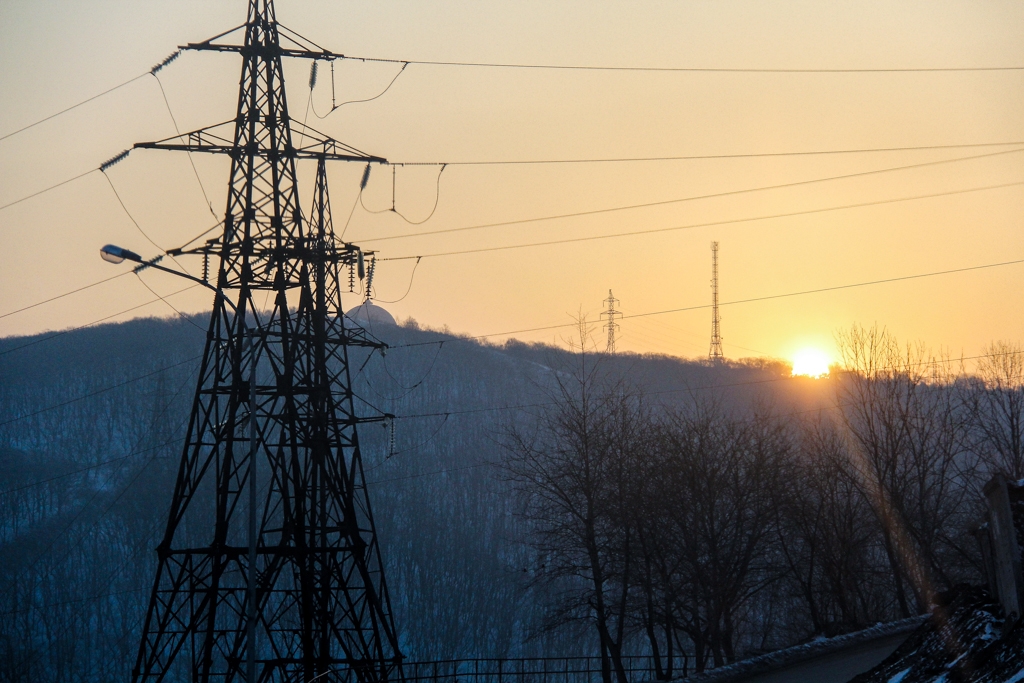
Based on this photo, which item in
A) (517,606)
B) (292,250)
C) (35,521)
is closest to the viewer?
(292,250)

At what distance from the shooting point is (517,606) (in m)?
104

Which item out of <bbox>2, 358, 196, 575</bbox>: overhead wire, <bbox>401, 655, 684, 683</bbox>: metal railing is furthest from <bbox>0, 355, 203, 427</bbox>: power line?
<bbox>401, 655, 684, 683</bbox>: metal railing

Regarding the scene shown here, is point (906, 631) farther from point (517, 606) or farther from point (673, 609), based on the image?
point (517, 606)

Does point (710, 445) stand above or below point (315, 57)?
below

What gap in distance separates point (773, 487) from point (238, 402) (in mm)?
19573

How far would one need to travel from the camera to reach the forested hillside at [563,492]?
34.8 metres

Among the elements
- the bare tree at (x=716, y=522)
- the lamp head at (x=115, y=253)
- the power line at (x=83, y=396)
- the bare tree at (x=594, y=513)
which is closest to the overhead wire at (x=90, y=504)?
the power line at (x=83, y=396)

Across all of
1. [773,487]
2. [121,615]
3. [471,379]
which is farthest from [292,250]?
[471,379]

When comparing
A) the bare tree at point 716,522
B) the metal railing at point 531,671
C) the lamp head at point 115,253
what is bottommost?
the metal railing at point 531,671

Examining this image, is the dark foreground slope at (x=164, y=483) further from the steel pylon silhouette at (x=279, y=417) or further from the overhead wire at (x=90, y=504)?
the steel pylon silhouette at (x=279, y=417)

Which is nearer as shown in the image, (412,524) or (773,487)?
(773,487)

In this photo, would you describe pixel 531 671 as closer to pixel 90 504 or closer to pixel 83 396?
pixel 90 504

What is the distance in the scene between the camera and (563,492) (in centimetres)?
3544

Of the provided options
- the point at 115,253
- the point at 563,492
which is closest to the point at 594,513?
the point at 563,492
